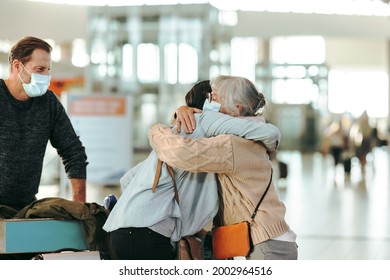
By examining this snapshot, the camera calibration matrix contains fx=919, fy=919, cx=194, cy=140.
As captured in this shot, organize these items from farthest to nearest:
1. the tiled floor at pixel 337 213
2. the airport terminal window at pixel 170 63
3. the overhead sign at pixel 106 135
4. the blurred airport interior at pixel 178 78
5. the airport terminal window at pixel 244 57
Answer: the airport terminal window at pixel 244 57, the airport terminal window at pixel 170 63, the overhead sign at pixel 106 135, the blurred airport interior at pixel 178 78, the tiled floor at pixel 337 213

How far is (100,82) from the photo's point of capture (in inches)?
811

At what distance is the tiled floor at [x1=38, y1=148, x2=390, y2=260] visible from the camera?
30.9 feet

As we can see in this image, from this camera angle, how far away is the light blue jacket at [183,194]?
13.2 ft

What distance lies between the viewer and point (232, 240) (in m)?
4.14

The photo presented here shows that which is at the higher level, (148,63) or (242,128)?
(148,63)

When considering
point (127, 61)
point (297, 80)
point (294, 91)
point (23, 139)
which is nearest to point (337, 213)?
point (127, 61)

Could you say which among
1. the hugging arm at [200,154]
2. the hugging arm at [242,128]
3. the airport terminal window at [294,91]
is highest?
the hugging arm at [242,128]

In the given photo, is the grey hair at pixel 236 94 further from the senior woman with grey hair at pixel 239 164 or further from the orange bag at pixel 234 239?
the orange bag at pixel 234 239

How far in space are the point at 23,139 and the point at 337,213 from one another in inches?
378

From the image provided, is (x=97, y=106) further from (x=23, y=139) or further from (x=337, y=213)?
(x=23, y=139)

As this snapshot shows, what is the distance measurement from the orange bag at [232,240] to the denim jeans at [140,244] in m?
0.24

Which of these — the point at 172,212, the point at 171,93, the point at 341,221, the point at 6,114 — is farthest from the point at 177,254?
the point at 171,93

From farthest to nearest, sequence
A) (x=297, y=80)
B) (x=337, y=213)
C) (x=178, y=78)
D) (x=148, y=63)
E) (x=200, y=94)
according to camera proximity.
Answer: (x=297, y=80) < (x=148, y=63) < (x=178, y=78) < (x=337, y=213) < (x=200, y=94)

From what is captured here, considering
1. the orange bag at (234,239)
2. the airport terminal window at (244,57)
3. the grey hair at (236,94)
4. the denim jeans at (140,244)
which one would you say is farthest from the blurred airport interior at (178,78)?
the airport terminal window at (244,57)
